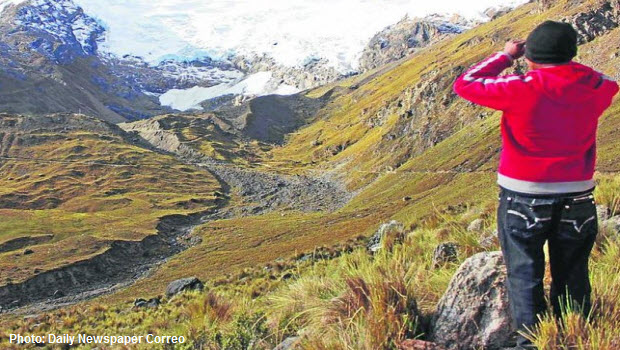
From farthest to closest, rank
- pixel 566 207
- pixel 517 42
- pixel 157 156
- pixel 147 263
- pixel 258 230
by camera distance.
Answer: pixel 157 156
pixel 258 230
pixel 147 263
pixel 517 42
pixel 566 207

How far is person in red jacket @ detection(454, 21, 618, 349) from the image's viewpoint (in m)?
5.55

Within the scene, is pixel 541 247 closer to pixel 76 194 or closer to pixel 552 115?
pixel 552 115

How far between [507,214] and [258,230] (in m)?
92.1

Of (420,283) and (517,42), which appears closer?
(517,42)

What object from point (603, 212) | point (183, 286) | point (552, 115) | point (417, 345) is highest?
point (552, 115)

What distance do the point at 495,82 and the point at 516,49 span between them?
69cm

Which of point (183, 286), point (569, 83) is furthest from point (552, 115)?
point (183, 286)

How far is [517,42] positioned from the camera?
617cm

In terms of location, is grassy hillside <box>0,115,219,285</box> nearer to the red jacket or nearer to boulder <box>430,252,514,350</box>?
boulder <box>430,252,514,350</box>

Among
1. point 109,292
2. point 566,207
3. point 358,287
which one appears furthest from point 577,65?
point 109,292

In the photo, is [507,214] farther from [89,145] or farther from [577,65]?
[89,145]

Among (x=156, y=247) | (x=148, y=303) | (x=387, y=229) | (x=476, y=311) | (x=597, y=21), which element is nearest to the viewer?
(x=476, y=311)

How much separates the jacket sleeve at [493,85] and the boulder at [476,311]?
7.07 ft

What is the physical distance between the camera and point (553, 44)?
5551 mm
